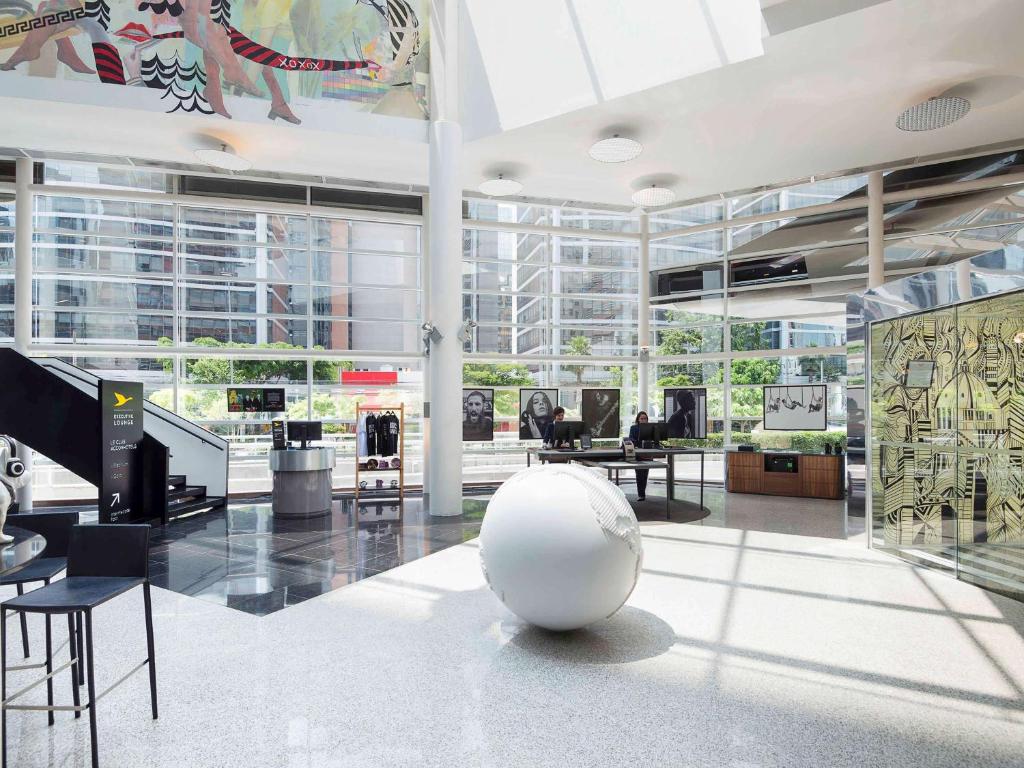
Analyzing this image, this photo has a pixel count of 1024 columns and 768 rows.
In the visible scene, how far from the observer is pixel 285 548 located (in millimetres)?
7398

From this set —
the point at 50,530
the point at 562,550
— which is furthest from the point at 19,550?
the point at 562,550

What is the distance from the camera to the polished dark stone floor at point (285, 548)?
581cm

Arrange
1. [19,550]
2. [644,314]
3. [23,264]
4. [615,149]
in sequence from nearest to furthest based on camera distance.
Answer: [19,550] < [615,149] < [23,264] < [644,314]

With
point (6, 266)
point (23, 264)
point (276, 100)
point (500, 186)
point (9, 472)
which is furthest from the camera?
point (6, 266)

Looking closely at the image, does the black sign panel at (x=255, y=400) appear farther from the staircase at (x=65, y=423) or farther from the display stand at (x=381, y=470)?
the staircase at (x=65, y=423)

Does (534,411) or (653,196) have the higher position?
(653,196)

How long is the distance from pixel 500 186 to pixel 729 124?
3.73 meters

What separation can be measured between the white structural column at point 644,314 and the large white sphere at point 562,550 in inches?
377

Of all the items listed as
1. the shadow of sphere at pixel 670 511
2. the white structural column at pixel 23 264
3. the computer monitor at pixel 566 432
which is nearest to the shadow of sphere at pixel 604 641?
the shadow of sphere at pixel 670 511

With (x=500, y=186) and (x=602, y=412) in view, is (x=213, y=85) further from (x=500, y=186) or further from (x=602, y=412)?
(x=602, y=412)

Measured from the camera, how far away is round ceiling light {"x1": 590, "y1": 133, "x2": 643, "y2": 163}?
28.5ft

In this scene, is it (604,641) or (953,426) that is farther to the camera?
(953,426)

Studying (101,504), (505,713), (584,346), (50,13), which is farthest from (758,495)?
(50,13)

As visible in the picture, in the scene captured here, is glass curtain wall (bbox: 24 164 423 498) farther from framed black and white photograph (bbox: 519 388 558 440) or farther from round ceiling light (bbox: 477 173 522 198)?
round ceiling light (bbox: 477 173 522 198)
